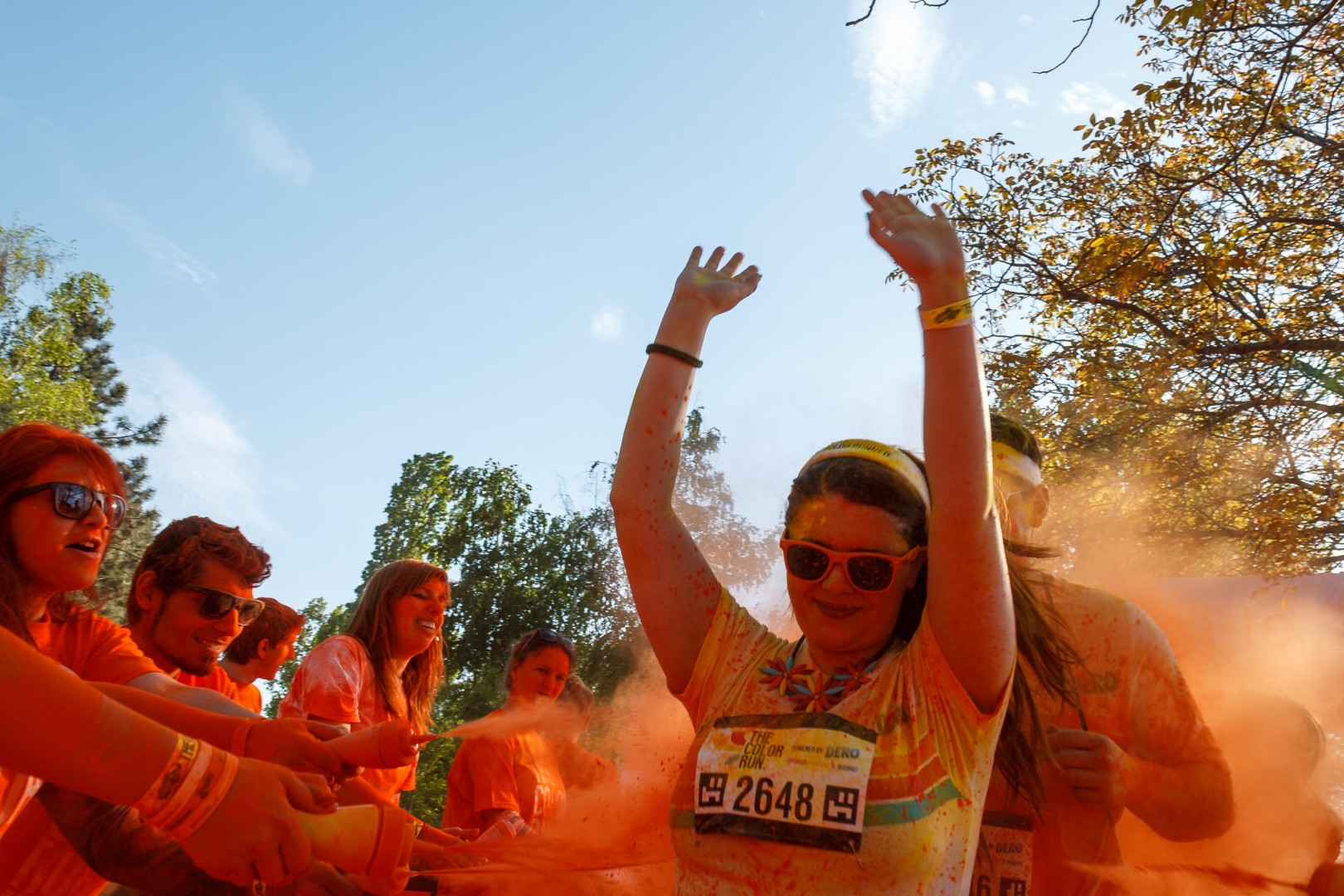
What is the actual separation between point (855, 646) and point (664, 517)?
0.51 meters

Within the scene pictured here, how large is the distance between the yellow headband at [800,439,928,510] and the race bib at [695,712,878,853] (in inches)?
20.5

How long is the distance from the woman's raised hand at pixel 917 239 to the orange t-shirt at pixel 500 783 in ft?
10.2

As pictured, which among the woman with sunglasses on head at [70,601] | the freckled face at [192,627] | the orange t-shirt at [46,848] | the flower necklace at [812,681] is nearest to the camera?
the flower necklace at [812,681]

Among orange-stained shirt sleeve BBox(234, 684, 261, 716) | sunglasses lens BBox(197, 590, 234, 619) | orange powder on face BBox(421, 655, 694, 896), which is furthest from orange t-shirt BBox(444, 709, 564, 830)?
orange powder on face BBox(421, 655, 694, 896)

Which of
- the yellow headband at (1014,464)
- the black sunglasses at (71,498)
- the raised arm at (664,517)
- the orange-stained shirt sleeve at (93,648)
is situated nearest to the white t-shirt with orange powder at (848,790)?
the raised arm at (664,517)

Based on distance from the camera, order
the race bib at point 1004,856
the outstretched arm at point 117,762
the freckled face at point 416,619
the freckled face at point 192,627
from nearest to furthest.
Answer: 1. the outstretched arm at point 117,762
2. the race bib at point 1004,856
3. the freckled face at point 192,627
4. the freckled face at point 416,619

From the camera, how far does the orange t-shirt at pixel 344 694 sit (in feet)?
12.7

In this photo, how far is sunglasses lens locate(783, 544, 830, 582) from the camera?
2234mm

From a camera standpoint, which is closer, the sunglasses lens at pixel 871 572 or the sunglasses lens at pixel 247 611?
the sunglasses lens at pixel 871 572

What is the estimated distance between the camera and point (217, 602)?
12.1 feet

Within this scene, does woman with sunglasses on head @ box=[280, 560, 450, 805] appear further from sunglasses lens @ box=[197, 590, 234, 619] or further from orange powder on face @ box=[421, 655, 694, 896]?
orange powder on face @ box=[421, 655, 694, 896]

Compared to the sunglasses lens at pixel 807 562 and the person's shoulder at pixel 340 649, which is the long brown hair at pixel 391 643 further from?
the sunglasses lens at pixel 807 562

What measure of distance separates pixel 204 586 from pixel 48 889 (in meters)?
1.29

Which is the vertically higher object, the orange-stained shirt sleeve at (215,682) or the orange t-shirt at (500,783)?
the orange-stained shirt sleeve at (215,682)
